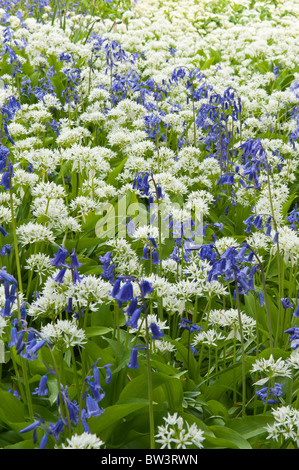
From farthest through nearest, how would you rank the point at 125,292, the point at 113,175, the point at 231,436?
the point at 113,175 → the point at 231,436 → the point at 125,292

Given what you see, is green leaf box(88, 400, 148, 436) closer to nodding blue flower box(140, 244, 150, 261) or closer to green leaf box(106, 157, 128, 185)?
nodding blue flower box(140, 244, 150, 261)

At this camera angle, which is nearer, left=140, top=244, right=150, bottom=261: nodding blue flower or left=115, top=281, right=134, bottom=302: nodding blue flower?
left=115, top=281, right=134, bottom=302: nodding blue flower

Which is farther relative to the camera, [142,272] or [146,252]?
[142,272]

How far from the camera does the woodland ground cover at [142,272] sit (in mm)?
2432

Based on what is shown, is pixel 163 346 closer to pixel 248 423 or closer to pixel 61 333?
pixel 248 423

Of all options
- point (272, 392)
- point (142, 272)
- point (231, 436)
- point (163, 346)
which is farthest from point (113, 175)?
point (231, 436)

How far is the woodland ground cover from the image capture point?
243 centimetres

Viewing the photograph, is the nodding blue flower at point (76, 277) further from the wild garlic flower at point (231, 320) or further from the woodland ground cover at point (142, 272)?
the wild garlic flower at point (231, 320)

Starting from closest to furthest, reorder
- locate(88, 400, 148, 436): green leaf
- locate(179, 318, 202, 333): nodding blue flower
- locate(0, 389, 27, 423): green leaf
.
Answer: locate(88, 400, 148, 436): green leaf < locate(0, 389, 27, 423): green leaf < locate(179, 318, 202, 333): nodding blue flower

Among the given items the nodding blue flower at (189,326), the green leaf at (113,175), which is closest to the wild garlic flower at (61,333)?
the nodding blue flower at (189,326)

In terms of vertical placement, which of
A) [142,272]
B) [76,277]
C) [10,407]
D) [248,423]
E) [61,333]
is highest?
[76,277]

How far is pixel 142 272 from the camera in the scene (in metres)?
3.78

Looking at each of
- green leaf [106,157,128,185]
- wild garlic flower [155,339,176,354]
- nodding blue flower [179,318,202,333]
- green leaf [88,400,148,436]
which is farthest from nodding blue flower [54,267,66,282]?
green leaf [106,157,128,185]
